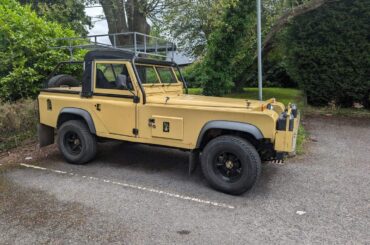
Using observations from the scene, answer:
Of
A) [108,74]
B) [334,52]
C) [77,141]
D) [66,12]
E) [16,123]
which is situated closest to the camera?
[108,74]

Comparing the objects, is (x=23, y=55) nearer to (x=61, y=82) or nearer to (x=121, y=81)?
(x=61, y=82)

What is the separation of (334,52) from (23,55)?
903 centimetres

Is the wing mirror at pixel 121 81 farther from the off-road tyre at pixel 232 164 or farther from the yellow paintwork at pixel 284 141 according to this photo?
the yellow paintwork at pixel 284 141

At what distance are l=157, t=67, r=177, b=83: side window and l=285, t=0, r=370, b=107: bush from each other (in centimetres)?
616

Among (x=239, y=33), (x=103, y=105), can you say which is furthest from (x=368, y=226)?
(x=239, y=33)

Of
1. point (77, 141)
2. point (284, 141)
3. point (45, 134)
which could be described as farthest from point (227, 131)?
point (45, 134)

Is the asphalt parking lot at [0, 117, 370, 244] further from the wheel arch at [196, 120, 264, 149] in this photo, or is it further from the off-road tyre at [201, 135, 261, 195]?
the wheel arch at [196, 120, 264, 149]

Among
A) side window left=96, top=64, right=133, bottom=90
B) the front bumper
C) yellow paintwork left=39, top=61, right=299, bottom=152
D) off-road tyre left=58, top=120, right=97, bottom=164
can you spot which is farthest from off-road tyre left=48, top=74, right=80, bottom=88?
the front bumper

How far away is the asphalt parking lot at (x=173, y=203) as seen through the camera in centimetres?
355

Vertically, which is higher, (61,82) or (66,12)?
(66,12)

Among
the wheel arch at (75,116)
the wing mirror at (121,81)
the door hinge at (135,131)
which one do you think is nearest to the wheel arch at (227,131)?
the door hinge at (135,131)

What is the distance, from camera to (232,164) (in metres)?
4.59

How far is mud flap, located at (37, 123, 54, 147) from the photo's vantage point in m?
6.36

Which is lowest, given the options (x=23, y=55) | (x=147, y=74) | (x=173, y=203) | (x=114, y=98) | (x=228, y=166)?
(x=173, y=203)
